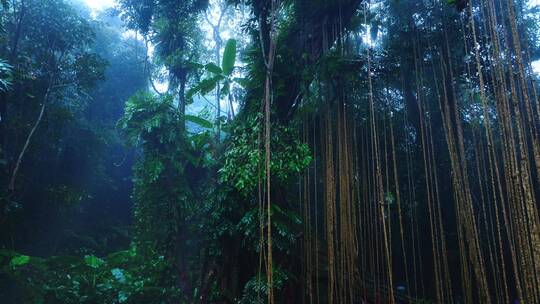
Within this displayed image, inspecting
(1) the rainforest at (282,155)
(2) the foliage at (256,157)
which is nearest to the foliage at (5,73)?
(1) the rainforest at (282,155)

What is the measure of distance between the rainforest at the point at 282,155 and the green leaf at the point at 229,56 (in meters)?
0.03

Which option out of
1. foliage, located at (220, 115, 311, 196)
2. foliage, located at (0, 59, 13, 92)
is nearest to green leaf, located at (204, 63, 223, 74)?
foliage, located at (220, 115, 311, 196)

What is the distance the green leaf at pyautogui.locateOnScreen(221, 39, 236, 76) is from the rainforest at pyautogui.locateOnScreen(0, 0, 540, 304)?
0.03 metres

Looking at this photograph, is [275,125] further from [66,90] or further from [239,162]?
[66,90]

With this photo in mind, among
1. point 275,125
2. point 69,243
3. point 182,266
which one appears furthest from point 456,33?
point 69,243

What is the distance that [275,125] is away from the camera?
13.3 ft

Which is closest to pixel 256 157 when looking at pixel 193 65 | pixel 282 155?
pixel 282 155

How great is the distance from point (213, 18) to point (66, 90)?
4.70 metres

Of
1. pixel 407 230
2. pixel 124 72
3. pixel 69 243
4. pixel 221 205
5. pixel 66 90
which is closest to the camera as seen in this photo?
pixel 221 205

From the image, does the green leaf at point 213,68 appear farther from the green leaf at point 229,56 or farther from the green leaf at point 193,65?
the green leaf at point 193,65

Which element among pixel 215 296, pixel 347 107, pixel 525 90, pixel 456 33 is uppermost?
pixel 456 33

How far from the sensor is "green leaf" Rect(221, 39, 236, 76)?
5.20 metres

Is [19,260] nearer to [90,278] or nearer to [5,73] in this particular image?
[90,278]

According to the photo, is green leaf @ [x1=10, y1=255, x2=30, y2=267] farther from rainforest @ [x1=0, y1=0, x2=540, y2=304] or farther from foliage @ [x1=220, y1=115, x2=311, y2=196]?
foliage @ [x1=220, y1=115, x2=311, y2=196]
